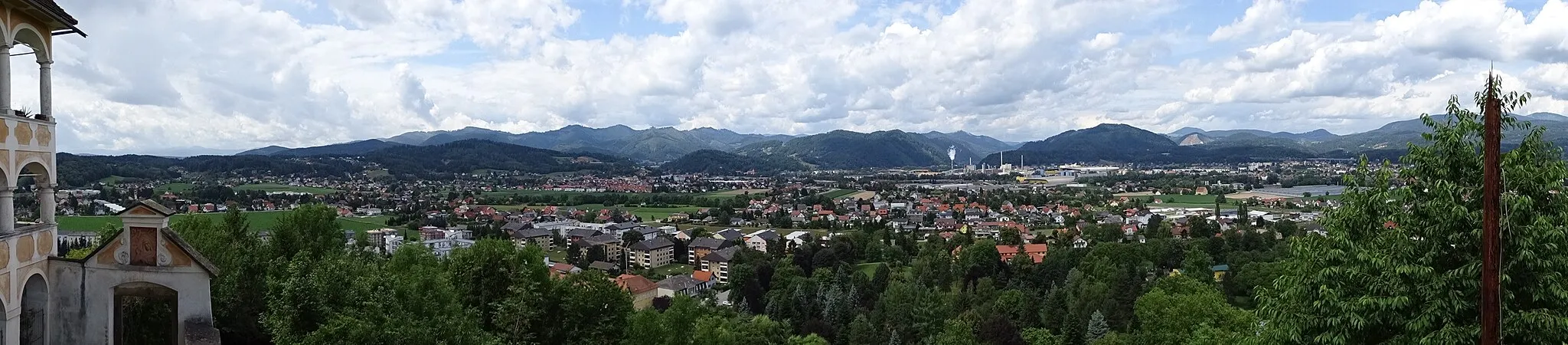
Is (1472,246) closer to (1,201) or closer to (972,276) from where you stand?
(1,201)

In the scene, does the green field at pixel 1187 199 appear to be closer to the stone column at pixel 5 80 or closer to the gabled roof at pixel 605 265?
the gabled roof at pixel 605 265

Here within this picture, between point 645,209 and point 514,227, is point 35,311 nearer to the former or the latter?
point 514,227

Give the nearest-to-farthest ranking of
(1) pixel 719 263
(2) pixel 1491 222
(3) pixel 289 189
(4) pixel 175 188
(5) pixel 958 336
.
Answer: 1. (2) pixel 1491 222
2. (5) pixel 958 336
3. (1) pixel 719 263
4. (4) pixel 175 188
5. (3) pixel 289 189

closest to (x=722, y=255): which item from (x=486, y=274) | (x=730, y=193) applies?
(x=486, y=274)

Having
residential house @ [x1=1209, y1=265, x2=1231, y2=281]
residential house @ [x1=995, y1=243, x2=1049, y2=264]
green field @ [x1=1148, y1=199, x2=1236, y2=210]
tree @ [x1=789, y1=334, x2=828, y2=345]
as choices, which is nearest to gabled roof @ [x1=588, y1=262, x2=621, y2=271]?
residential house @ [x1=995, y1=243, x2=1049, y2=264]

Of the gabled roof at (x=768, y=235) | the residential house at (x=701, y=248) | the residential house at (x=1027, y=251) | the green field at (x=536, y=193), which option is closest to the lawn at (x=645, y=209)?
the green field at (x=536, y=193)

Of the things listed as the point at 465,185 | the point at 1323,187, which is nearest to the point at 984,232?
the point at 1323,187
